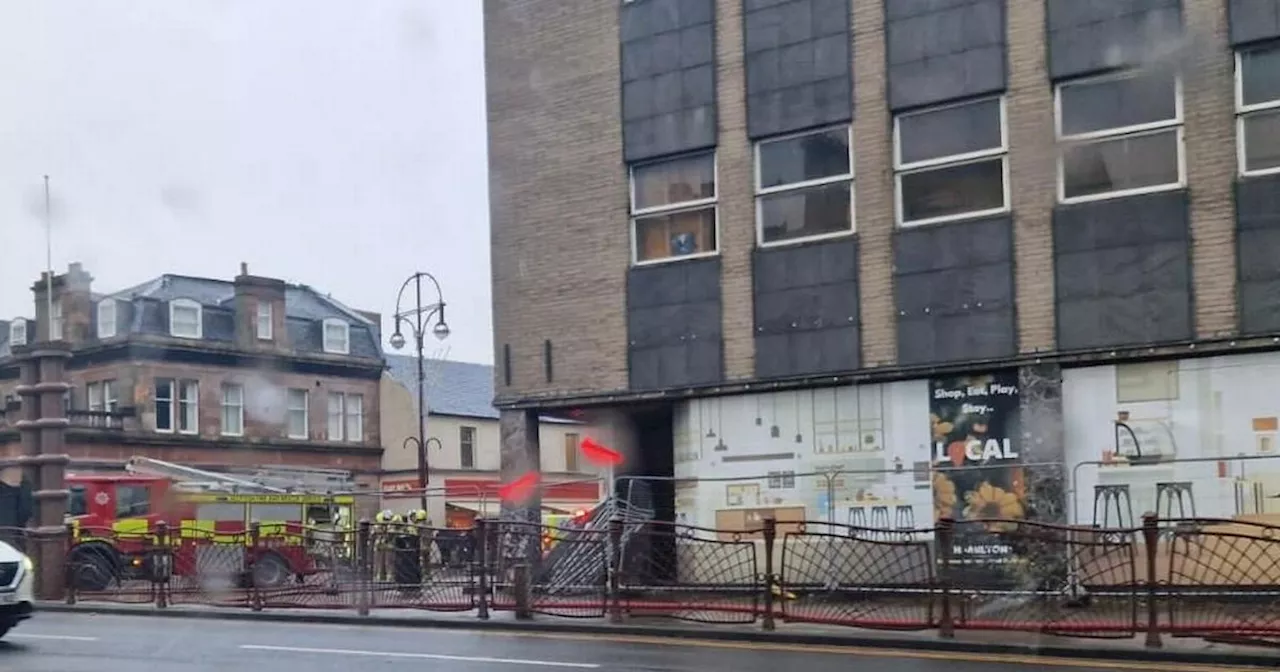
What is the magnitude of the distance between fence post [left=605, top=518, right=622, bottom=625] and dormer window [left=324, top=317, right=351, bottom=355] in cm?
3247

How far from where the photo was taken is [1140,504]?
16.7m

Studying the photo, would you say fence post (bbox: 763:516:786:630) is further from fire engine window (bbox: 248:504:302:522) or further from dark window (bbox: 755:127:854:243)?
fire engine window (bbox: 248:504:302:522)

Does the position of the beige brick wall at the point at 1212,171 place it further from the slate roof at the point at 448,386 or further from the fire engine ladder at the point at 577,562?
the slate roof at the point at 448,386

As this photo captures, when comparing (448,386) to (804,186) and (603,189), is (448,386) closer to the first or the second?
(603,189)

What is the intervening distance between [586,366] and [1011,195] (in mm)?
6461

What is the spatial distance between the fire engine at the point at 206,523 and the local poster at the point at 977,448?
26.4 feet

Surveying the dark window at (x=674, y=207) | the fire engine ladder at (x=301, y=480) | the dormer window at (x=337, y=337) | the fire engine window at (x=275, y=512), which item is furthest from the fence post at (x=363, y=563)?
the dormer window at (x=337, y=337)

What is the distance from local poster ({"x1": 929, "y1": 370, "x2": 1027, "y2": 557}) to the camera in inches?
691

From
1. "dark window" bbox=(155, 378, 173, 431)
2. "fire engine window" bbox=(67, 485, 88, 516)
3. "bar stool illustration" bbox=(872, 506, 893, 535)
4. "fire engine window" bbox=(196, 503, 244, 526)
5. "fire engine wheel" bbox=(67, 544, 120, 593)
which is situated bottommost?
"fire engine wheel" bbox=(67, 544, 120, 593)

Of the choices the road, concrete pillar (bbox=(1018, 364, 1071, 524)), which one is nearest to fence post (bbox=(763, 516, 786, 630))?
the road

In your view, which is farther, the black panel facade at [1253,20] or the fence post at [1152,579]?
the black panel facade at [1253,20]

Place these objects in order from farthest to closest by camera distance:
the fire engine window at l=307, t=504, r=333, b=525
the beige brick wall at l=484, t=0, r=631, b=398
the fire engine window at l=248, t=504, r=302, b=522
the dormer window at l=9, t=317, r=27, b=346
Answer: the dormer window at l=9, t=317, r=27, b=346 → the fire engine window at l=307, t=504, r=333, b=525 → the fire engine window at l=248, t=504, r=302, b=522 → the beige brick wall at l=484, t=0, r=631, b=398

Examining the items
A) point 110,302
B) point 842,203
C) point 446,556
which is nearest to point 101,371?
point 110,302

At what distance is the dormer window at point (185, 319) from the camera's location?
45906mm
